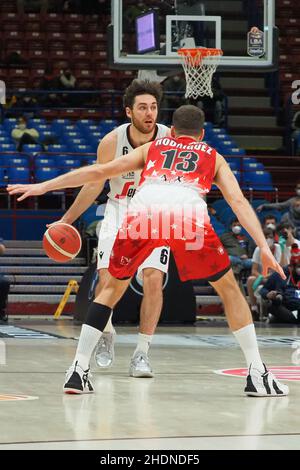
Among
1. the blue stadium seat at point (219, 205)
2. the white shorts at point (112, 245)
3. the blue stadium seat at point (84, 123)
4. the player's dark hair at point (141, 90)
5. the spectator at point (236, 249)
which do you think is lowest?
the spectator at point (236, 249)

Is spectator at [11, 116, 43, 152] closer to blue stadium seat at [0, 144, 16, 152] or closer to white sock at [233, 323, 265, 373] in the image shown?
blue stadium seat at [0, 144, 16, 152]

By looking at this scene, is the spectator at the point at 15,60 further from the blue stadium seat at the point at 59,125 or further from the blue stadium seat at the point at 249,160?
the blue stadium seat at the point at 249,160

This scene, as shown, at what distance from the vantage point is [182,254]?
6402 mm

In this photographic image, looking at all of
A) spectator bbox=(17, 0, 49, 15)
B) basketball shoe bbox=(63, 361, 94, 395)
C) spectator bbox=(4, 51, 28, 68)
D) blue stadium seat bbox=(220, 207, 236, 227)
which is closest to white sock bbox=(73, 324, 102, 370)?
basketball shoe bbox=(63, 361, 94, 395)

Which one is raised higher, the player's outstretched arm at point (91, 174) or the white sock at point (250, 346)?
the player's outstretched arm at point (91, 174)

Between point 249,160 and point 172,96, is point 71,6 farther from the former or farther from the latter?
point 249,160

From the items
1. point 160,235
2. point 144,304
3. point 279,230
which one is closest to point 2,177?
point 279,230

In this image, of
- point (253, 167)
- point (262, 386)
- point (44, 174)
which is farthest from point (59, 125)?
point (262, 386)

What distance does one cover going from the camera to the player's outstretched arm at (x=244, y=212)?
6109 millimetres

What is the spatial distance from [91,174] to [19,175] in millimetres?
12190

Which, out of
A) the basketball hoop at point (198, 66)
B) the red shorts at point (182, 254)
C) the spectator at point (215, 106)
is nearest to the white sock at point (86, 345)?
the red shorts at point (182, 254)

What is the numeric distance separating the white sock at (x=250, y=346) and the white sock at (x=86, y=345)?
0.89 m

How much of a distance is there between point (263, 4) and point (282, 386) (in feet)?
31.6

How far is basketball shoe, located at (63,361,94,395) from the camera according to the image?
630 centimetres
